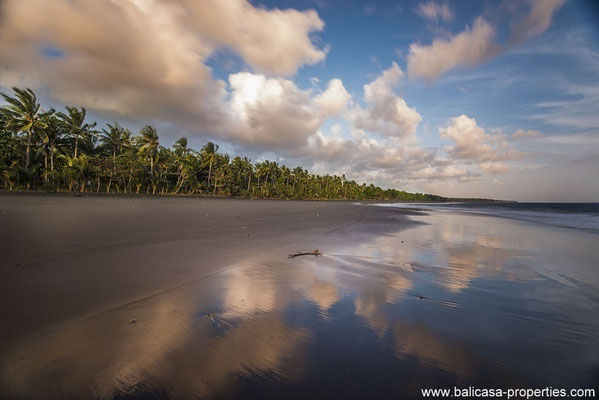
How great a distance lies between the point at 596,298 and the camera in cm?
409

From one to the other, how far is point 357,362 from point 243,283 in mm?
2443

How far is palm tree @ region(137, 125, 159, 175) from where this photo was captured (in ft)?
169

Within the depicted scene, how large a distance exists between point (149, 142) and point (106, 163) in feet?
41.1

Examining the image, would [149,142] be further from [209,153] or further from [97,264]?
[97,264]

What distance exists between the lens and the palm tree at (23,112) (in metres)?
34.0

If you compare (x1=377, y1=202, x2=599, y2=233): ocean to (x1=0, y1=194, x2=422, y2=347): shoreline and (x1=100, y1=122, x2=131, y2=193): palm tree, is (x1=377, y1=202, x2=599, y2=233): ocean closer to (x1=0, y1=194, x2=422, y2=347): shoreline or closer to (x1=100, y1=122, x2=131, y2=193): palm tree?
(x1=0, y1=194, x2=422, y2=347): shoreline

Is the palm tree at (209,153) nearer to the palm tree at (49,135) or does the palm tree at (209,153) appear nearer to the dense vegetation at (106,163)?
the dense vegetation at (106,163)

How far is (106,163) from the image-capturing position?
41.4 metres

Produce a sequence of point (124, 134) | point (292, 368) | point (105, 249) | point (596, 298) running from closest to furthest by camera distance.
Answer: point (292, 368) → point (596, 298) → point (105, 249) → point (124, 134)

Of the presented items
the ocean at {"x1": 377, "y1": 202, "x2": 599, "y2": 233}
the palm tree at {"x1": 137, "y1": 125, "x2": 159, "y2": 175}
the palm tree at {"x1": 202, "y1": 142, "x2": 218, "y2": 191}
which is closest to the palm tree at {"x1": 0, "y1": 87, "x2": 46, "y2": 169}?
the palm tree at {"x1": 137, "y1": 125, "x2": 159, "y2": 175}

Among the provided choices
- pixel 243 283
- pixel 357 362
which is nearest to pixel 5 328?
pixel 243 283

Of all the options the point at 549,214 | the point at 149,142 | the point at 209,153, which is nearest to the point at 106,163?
the point at 149,142

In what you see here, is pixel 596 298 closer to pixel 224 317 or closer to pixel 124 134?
pixel 224 317

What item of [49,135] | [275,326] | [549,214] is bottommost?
[275,326]
